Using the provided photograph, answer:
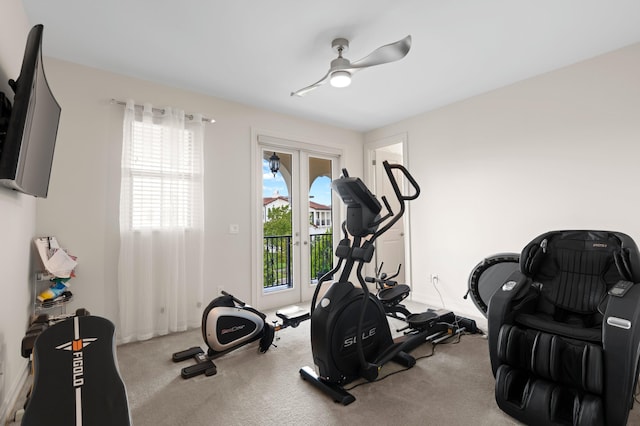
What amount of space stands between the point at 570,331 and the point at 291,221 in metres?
3.27

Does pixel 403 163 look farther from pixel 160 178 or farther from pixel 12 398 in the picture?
pixel 12 398

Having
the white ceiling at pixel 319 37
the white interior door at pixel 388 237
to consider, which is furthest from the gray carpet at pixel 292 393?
the white ceiling at pixel 319 37

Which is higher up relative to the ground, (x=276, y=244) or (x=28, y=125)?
(x=28, y=125)

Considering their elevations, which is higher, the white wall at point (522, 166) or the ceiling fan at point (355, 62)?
the ceiling fan at point (355, 62)

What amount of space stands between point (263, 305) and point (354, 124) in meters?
3.01

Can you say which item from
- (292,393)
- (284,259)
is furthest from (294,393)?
(284,259)

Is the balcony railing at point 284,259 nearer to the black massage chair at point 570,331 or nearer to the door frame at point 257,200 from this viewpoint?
the door frame at point 257,200

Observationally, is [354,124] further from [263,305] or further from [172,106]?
[263,305]

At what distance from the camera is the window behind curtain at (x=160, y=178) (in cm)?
308

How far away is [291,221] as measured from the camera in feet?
14.5

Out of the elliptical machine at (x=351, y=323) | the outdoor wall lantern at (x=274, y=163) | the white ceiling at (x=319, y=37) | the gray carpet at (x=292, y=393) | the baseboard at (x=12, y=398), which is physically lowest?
the gray carpet at (x=292, y=393)

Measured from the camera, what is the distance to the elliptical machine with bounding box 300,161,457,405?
2.08m

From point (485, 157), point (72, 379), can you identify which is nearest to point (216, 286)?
point (72, 379)

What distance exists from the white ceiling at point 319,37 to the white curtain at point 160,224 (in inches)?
21.9
